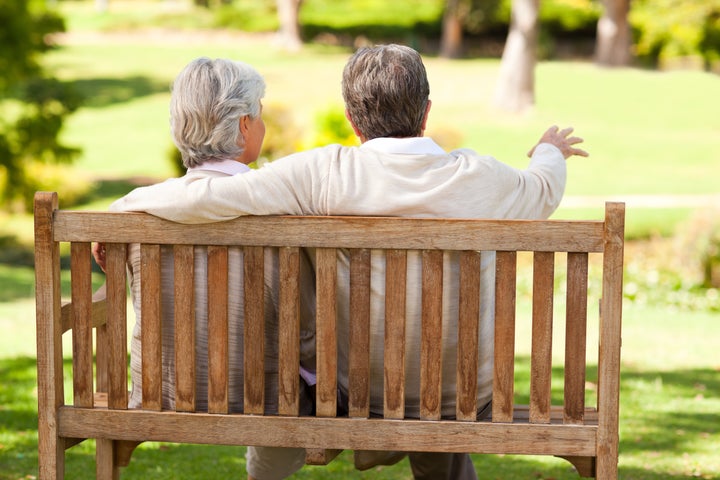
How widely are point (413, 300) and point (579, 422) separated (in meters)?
0.52

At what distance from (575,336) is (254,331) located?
2.67 ft

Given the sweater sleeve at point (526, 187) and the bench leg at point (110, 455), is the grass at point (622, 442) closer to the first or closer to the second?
the bench leg at point (110, 455)

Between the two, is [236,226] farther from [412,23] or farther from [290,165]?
[412,23]

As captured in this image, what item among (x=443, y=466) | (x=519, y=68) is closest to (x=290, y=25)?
(x=519, y=68)

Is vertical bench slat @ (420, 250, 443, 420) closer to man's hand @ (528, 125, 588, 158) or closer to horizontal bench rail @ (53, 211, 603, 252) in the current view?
horizontal bench rail @ (53, 211, 603, 252)

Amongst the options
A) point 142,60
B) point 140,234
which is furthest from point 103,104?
point 140,234

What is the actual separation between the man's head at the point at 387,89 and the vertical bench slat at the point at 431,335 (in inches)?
14.6

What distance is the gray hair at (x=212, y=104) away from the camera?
2.66 m

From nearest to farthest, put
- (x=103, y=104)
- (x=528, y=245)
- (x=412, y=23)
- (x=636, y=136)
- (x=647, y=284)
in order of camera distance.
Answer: (x=528, y=245) → (x=647, y=284) → (x=636, y=136) → (x=103, y=104) → (x=412, y=23)

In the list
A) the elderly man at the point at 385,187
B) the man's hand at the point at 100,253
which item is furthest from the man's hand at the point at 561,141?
the man's hand at the point at 100,253

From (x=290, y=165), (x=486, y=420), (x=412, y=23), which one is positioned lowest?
(x=486, y=420)

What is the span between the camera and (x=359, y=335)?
2.56 meters

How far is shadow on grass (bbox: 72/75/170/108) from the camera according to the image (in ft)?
99.1

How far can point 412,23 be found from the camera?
4019 centimetres
